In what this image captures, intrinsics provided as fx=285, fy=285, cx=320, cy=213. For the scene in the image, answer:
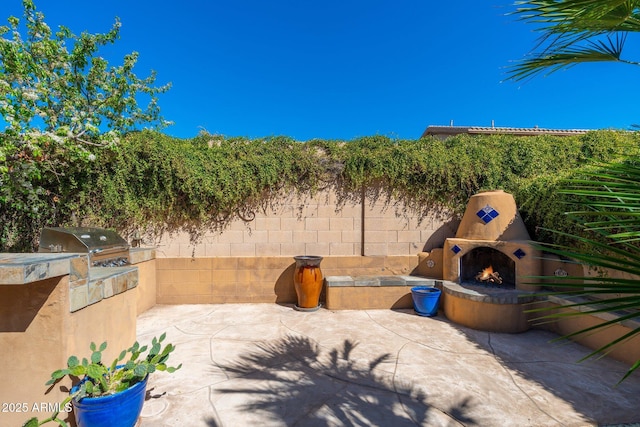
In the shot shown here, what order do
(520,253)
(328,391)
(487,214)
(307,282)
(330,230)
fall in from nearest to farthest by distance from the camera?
(328,391) → (520,253) → (487,214) → (307,282) → (330,230)

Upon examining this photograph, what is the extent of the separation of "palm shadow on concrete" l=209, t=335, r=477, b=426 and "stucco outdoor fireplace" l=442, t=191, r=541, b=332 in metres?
1.94

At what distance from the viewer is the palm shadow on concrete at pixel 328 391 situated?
2.57 m

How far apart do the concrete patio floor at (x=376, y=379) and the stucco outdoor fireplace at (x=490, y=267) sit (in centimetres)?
28

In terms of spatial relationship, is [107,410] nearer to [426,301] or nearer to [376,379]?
[376,379]

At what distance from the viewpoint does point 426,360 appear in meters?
3.55

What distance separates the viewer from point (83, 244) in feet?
12.1

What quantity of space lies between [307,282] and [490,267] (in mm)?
3468

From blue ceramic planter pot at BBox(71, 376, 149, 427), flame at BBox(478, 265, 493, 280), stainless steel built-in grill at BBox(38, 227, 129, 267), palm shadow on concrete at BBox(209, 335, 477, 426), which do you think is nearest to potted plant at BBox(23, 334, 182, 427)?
blue ceramic planter pot at BBox(71, 376, 149, 427)

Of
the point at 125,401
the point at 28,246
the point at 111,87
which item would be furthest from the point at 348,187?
the point at 111,87

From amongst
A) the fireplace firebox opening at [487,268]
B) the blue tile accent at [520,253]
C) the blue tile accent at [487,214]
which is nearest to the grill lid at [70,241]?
the fireplace firebox opening at [487,268]

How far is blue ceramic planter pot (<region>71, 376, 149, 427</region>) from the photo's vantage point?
2.09m

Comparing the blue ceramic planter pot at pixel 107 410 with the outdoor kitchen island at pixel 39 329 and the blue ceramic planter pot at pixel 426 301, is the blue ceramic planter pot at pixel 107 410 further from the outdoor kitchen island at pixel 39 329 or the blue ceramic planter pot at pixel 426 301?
the blue ceramic planter pot at pixel 426 301

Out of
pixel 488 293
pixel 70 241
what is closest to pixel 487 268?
pixel 488 293

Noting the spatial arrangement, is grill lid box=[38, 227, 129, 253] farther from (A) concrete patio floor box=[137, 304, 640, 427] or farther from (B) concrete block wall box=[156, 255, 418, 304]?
(B) concrete block wall box=[156, 255, 418, 304]
